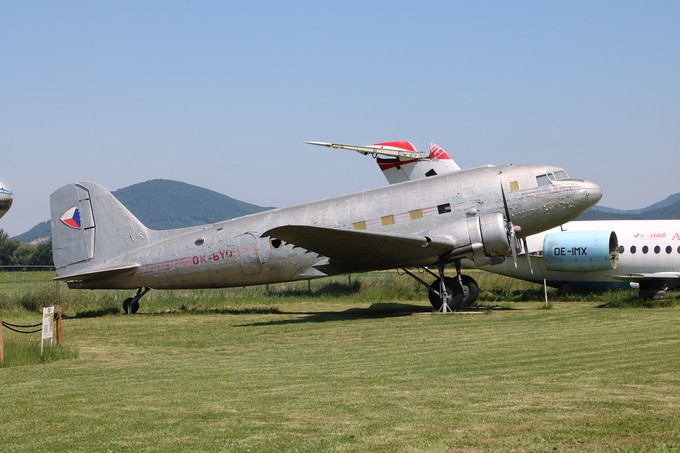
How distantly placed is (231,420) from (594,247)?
73.6 ft

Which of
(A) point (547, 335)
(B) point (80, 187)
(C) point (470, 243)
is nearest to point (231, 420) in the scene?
(A) point (547, 335)

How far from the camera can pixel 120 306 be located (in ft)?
114

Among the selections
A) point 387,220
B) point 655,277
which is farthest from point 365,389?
point 655,277

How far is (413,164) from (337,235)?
473 inches

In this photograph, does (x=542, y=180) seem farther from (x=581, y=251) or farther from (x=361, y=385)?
(x=361, y=385)

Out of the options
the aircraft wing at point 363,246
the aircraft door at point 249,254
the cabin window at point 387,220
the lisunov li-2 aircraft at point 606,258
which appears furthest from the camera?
the lisunov li-2 aircraft at point 606,258

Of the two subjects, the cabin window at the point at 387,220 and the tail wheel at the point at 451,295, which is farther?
the tail wheel at the point at 451,295

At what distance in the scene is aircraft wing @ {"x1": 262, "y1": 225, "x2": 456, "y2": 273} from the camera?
2561 centimetres

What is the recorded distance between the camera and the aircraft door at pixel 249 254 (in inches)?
1141

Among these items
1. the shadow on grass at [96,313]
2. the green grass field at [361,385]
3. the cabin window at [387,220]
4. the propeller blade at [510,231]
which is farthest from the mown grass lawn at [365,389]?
the shadow on grass at [96,313]

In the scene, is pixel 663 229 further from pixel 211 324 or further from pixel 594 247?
pixel 211 324

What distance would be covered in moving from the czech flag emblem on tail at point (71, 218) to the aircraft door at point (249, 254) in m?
6.50

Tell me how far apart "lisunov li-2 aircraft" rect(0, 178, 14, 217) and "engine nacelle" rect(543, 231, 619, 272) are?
1896 cm

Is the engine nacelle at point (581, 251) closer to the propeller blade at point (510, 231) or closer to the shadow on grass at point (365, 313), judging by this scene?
the shadow on grass at point (365, 313)
